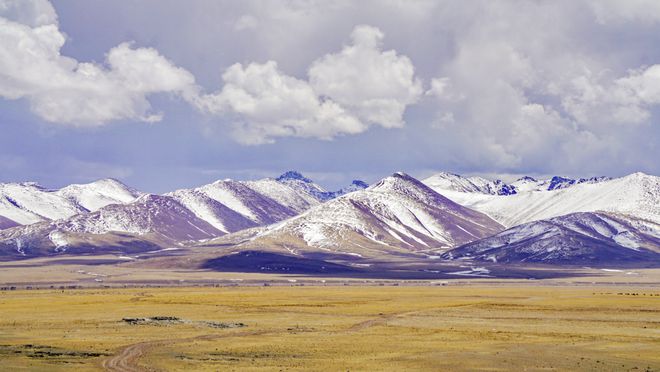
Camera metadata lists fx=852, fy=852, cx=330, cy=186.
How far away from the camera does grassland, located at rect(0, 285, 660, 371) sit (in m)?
75.3

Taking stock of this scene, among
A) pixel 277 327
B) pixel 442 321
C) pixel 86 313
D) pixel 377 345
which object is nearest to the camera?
pixel 377 345

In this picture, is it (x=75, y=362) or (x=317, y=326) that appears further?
(x=317, y=326)

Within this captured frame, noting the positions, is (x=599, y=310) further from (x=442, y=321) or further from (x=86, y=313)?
(x=86, y=313)

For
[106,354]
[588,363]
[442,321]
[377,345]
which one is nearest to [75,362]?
[106,354]

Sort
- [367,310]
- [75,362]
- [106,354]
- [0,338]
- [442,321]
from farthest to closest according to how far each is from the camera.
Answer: [367,310]
[442,321]
[0,338]
[106,354]
[75,362]

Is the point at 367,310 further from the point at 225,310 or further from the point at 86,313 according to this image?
the point at 86,313

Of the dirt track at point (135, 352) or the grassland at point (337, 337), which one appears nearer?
the dirt track at point (135, 352)

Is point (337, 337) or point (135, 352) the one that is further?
point (337, 337)

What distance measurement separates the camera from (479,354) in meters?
80.9

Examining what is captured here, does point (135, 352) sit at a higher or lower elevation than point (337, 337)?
lower

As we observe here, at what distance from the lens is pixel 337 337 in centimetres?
9675

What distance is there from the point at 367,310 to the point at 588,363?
70.5 metres

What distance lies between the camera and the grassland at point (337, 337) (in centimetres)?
7531

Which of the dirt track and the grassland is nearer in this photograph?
the dirt track
